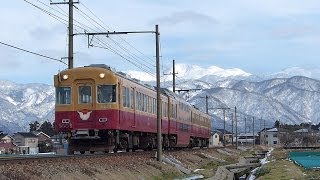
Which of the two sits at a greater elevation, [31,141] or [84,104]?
[84,104]

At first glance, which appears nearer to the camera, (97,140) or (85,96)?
(85,96)

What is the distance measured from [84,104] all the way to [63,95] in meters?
1.16

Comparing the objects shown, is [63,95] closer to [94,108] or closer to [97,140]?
[94,108]

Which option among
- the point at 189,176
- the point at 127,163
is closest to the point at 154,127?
the point at 189,176

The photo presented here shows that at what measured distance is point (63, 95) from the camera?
94.9ft

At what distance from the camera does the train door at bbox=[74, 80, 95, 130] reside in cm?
2833

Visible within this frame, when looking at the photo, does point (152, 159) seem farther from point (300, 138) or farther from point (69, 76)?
point (300, 138)

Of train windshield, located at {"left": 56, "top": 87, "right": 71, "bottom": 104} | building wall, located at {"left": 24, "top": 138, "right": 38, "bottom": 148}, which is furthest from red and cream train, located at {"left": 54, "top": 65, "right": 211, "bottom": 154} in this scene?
building wall, located at {"left": 24, "top": 138, "right": 38, "bottom": 148}

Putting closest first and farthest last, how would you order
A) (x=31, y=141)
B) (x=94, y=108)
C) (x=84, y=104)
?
1. (x=94, y=108)
2. (x=84, y=104)
3. (x=31, y=141)

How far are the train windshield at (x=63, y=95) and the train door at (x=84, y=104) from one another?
1.22 feet

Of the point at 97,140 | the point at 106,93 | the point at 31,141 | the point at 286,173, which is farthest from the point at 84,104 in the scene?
the point at 31,141

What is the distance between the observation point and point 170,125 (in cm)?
4294

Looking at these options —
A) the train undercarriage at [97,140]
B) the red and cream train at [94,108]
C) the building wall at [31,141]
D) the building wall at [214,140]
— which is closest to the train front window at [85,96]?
the red and cream train at [94,108]

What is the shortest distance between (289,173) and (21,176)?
61.1 ft
